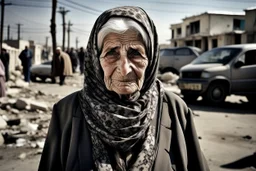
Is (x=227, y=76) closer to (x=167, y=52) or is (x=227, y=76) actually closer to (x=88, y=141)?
(x=88, y=141)

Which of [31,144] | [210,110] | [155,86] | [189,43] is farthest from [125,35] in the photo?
[189,43]

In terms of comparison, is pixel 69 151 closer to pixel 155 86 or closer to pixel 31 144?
pixel 155 86

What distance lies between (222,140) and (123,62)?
4.25 meters

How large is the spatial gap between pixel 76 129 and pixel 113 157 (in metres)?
0.24

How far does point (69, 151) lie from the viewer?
148cm

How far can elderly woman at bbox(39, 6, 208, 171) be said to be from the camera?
1448 mm

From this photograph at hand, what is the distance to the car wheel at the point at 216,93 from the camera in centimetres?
863

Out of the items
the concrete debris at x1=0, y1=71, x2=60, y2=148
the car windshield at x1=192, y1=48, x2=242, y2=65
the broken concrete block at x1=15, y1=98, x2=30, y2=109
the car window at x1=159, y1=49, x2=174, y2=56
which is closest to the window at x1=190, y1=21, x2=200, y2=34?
the car window at x1=159, y1=49, x2=174, y2=56

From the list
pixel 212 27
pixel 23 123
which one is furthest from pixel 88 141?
pixel 212 27

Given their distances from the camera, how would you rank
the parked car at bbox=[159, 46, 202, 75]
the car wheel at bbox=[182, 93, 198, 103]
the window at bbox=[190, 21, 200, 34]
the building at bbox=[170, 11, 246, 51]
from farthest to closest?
the window at bbox=[190, 21, 200, 34] → the building at bbox=[170, 11, 246, 51] → the parked car at bbox=[159, 46, 202, 75] → the car wheel at bbox=[182, 93, 198, 103]

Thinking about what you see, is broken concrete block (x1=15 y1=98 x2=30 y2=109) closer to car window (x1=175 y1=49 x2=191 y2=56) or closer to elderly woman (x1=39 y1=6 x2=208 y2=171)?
elderly woman (x1=39 y1=6 x2=208 y2=171)

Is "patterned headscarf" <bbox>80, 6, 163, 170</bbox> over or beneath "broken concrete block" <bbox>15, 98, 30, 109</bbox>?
over

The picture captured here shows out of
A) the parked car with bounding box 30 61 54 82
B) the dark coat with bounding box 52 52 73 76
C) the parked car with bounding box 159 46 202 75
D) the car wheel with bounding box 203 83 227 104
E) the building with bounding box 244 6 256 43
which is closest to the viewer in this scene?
the car wheel with bounding box 203 83 227 104

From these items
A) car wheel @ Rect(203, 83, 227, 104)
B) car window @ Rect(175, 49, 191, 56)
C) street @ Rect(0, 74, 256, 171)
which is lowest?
street @ Rect(0, 74, 256, 171)
